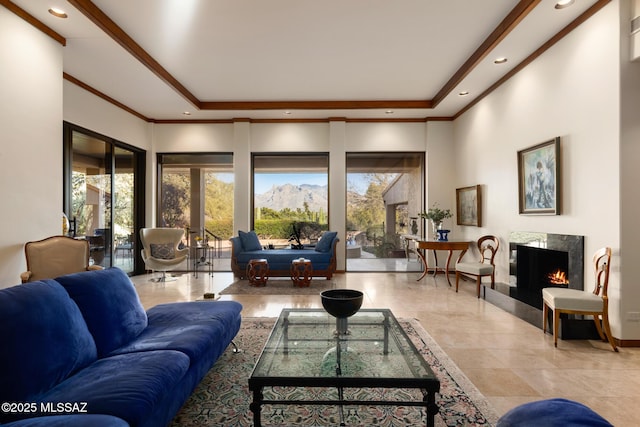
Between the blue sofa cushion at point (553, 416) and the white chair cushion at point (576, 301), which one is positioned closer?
the blue sofa cushion at point (553, 416)

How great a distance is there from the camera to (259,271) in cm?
579

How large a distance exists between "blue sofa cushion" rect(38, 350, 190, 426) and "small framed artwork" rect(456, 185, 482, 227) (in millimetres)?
5263

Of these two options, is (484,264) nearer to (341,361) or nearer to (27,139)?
(341,361)

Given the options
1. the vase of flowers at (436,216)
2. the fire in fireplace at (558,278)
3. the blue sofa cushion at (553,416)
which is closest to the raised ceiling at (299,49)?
the vase of flowers at (436,216)

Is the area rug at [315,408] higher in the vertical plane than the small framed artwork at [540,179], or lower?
lower

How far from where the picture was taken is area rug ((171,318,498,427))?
1.93 meters

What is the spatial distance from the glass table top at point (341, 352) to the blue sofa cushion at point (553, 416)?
60 centimetres

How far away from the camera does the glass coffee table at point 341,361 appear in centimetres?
161

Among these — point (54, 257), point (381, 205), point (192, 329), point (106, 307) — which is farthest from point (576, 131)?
point (54, 257)

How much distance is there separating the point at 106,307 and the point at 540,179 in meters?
4.54

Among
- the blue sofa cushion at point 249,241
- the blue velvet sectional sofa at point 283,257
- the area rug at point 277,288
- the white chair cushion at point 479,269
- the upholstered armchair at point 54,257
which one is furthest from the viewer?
the blue sofa cushion at point 249,241

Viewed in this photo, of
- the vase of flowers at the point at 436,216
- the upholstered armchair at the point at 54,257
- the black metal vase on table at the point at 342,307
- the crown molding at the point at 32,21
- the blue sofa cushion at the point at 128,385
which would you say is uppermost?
the crown molding at the point at 32,21

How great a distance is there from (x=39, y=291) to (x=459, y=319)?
383cm

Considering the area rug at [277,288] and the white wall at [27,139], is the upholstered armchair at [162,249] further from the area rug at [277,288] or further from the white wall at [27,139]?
the white wall at [27,139]
